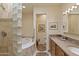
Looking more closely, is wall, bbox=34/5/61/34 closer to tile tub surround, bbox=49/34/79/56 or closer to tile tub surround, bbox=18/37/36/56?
tile tub surround, bbox=49/34/79/56

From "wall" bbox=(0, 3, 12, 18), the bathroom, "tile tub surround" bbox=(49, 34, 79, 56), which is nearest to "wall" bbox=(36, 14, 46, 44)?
the bathroom

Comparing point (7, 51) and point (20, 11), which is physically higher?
point (20, 11)

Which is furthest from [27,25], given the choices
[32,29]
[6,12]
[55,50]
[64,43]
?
[64,43]

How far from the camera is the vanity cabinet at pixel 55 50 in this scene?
1.86 m

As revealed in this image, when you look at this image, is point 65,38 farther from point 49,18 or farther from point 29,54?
point 29,54

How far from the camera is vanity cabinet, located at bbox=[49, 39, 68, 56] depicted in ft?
6.09

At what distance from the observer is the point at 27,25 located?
74.1 inches

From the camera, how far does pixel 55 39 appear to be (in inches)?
78.7

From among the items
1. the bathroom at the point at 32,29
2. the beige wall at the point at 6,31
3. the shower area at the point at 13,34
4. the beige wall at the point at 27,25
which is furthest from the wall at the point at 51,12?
the beige wall at the point at 6,31

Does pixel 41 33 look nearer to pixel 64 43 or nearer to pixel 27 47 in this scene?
pixel 27 47

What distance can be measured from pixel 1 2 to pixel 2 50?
2.00 feet

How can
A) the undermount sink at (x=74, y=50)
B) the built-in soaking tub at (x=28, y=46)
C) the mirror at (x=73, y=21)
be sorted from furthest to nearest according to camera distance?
the mirror at (x=73, y=21)
the built-in soaking tub at (x=28, y=46)
the undermount sink at (x=74, y=50)

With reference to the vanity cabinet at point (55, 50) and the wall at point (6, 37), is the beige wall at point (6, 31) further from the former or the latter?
the vanity cabinet at point (55, 50)

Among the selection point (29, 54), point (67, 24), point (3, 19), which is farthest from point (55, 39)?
point (3, 19)
